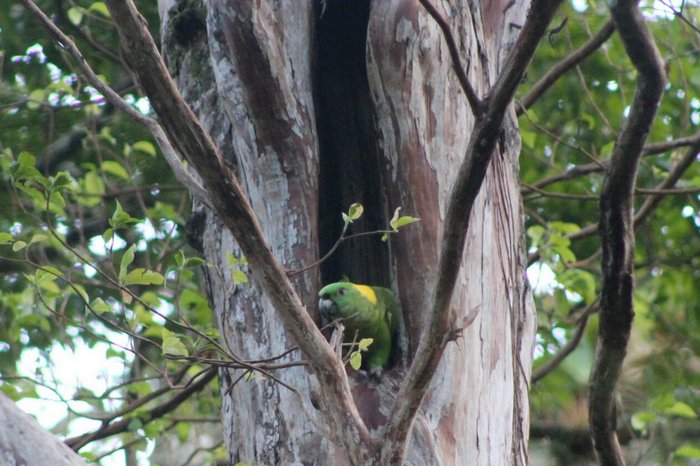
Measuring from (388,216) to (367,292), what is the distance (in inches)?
13.5

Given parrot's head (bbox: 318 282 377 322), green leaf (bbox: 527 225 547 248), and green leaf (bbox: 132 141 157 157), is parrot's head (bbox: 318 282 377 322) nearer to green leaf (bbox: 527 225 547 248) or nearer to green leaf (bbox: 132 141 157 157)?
green leaf (bbox: 527 225 547 248)

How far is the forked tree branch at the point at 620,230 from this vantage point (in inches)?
106

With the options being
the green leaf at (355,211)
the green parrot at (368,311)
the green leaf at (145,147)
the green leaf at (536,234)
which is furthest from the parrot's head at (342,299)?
the green leaf at (145,147)

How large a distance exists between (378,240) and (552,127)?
152 inches

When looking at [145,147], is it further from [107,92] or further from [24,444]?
[24,444]

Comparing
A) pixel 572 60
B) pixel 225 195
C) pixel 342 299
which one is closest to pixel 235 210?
pixel 225 195

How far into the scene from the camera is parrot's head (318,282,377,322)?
3.27 m

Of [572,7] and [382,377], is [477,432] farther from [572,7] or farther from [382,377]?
[572,7]

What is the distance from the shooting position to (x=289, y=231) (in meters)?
3.19

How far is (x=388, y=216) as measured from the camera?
3342 mm

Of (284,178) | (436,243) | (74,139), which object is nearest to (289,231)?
(284,178)

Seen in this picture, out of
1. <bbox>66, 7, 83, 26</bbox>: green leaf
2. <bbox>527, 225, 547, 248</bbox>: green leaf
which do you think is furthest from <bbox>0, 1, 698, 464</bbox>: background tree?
<bbox>66, 7, 83, 26</bbox>: green leaf

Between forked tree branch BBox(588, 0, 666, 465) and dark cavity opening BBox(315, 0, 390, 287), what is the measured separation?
915 mm

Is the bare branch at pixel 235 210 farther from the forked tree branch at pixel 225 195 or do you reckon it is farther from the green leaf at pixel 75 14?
the green leaf at pixel 75 14
